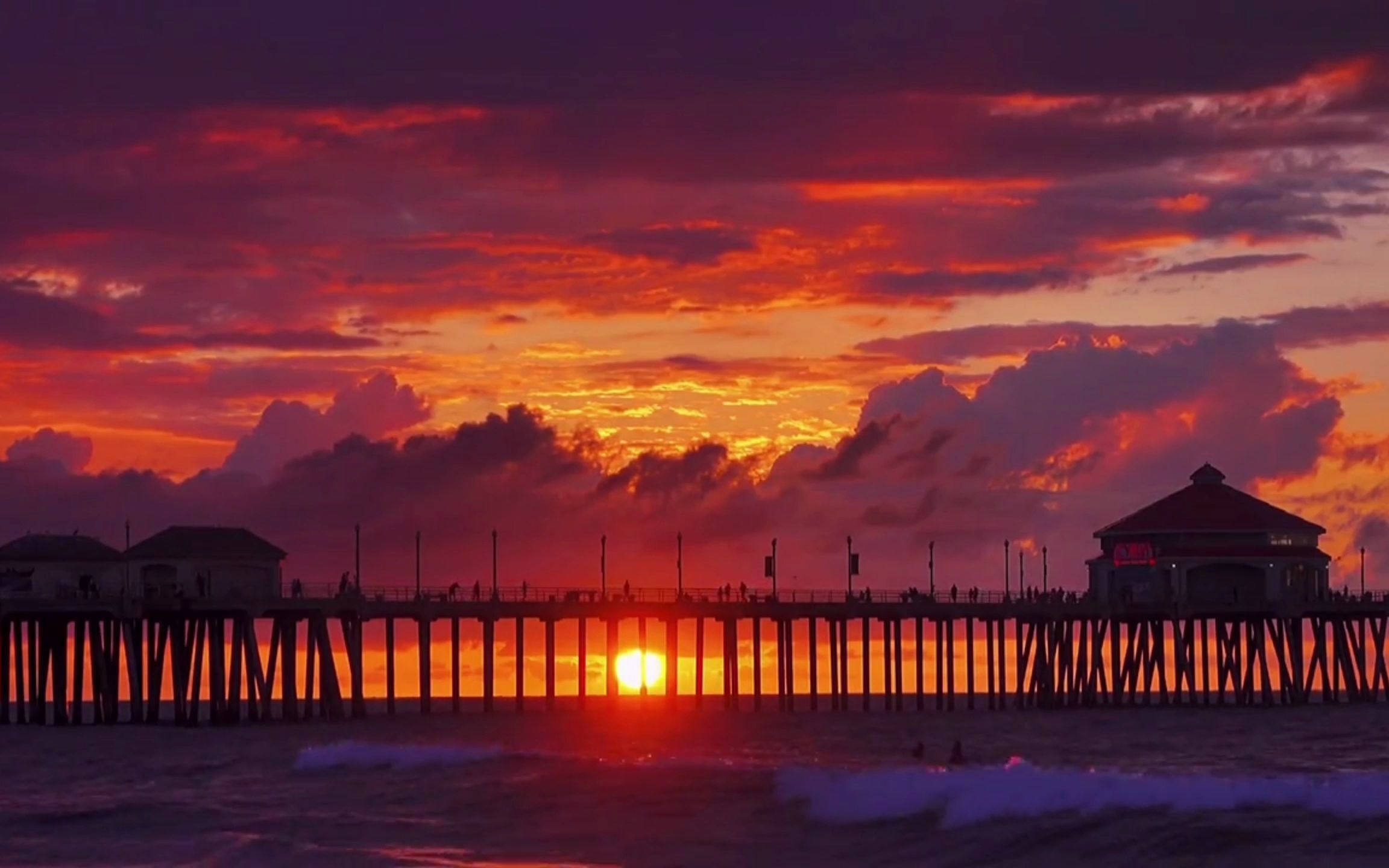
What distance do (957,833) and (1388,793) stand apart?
8877mm

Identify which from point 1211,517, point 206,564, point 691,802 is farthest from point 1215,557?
point 691,802

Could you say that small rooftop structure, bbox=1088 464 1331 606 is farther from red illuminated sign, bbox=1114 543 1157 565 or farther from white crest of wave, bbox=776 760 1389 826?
white crest of wave, bbox=776 760 1389 826

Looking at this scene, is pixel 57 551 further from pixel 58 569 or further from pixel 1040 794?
pixel 1040 794

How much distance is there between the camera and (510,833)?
199 ft

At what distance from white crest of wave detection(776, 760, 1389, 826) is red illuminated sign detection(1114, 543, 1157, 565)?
5645 cm

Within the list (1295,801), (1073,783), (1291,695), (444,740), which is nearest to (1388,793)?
(1295,801)

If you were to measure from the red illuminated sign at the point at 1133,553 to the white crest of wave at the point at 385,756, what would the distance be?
4505 cm

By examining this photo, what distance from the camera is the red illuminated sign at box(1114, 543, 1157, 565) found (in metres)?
120

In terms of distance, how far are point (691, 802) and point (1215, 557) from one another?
5933 centimetres

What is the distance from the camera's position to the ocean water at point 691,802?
53562 mm

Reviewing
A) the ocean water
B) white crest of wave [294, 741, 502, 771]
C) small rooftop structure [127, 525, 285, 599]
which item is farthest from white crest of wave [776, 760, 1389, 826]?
small rooftop structure [127, 525, 285, 599]

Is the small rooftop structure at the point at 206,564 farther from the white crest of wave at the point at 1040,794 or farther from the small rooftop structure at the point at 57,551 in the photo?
the white crest of wave at the point at 1040,794

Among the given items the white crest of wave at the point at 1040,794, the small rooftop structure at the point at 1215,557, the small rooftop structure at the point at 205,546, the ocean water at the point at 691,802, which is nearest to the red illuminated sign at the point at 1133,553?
the small rooftop structure at the point at 1215,557

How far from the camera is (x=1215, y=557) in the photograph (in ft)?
390
